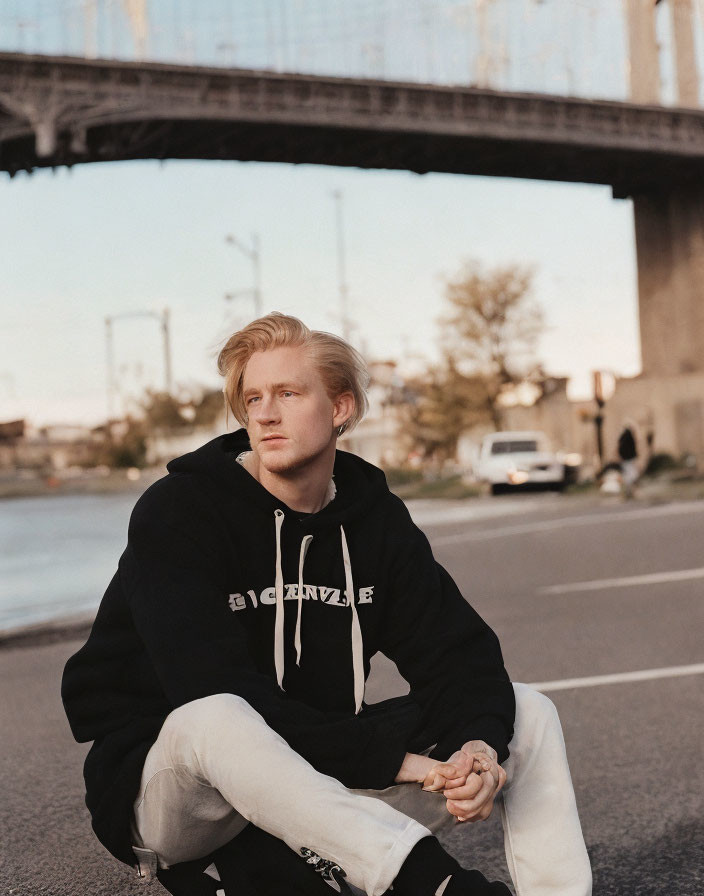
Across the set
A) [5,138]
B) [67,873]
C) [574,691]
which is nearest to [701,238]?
[5,138]

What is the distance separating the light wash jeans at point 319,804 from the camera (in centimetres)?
221

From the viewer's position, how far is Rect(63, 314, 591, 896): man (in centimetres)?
227

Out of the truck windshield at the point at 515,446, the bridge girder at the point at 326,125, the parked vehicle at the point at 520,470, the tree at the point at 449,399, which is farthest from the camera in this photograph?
the tree at the point at 449,399

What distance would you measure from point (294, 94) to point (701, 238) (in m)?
15.7

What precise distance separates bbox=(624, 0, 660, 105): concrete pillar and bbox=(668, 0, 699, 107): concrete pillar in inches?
39.7

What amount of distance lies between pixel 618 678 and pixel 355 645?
3573 millimetres

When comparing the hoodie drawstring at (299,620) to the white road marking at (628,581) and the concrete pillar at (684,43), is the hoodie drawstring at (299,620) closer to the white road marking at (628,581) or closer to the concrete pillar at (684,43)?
the white road marking at (628,581)

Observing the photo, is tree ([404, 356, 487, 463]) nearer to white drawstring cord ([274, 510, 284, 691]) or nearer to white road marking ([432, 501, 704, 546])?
white road marking ([432, 501, 704, 546])

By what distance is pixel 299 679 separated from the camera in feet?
8.79

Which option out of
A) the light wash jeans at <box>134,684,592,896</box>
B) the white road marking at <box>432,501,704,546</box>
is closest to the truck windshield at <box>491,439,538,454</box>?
the white road marking at <box>432,501,704,546</box>

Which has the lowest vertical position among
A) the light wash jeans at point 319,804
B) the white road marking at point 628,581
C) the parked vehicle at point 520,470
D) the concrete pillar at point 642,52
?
the parked vehicle at point 520,470

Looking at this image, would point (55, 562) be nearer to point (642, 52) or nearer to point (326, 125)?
point (326, 125)

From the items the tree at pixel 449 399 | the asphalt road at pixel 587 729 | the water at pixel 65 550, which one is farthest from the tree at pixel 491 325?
the asphalt road at pixel 587 729

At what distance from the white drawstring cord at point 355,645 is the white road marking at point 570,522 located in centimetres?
1280
